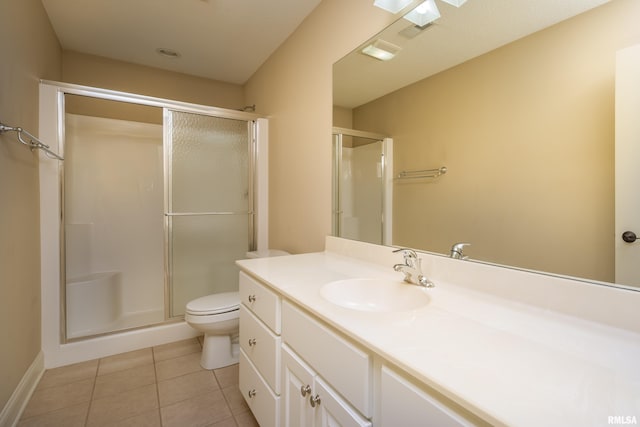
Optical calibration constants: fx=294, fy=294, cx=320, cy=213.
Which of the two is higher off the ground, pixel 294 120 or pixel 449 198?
pixel 294 120

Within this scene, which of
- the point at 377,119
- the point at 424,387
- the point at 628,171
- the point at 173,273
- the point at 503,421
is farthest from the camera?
the point at 173,273

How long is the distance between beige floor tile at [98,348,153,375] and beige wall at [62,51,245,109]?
236 centimetres

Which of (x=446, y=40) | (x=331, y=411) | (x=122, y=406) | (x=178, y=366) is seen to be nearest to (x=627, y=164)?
(x=446, y=40)

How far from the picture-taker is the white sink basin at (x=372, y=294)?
1.13 metres

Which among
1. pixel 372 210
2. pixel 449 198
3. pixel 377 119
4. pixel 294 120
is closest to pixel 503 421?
pixel 449 198

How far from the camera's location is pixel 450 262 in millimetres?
1146

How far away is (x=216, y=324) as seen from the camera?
197cm

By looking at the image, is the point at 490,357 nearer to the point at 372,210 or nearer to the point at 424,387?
the point at 424,387

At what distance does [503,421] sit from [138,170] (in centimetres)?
336

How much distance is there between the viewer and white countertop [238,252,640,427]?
463 mm

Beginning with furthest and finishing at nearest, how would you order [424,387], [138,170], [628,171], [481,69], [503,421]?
[138,170] < [481,69] < [628,171] < [424,387] < [503,421]

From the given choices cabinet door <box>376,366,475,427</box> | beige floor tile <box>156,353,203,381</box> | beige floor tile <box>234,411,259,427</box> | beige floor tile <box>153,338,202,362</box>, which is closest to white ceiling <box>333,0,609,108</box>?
cabinet door <box>376,366,475,427</box>

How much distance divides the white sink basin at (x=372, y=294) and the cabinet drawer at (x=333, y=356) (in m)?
0.17

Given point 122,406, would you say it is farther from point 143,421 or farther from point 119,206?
point 119,206
